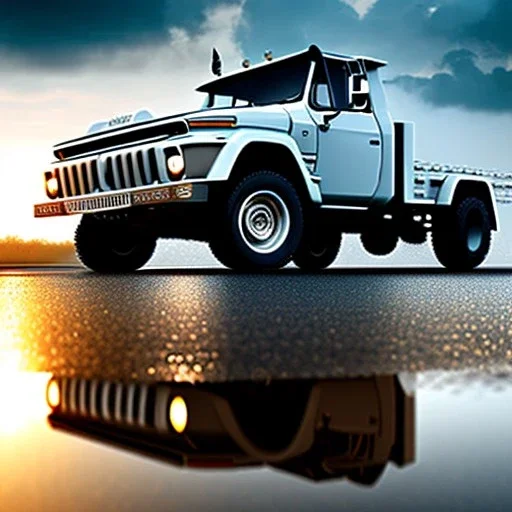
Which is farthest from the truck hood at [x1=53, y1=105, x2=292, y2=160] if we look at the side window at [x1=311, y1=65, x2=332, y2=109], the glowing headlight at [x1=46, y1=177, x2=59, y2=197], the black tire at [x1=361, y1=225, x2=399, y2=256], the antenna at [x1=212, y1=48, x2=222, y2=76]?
the black tire at [x1=361, y1=225, x2=399, y2=256]

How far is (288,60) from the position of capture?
1071cm

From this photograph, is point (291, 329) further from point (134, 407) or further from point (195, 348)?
point (134, 407)

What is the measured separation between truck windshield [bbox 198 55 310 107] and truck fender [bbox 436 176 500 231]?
2.93 meters

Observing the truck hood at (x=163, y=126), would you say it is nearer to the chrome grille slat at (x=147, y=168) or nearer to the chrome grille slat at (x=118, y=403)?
the chrome grille slat at (x=147, y=168)

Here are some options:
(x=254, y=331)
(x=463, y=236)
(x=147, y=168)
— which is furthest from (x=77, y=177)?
(x=254, y=331)

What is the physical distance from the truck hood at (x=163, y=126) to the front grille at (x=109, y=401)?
695 cm

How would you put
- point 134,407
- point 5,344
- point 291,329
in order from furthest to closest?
point 291,329
point 5,344
point 134,407

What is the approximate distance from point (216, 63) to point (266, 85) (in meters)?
1.21

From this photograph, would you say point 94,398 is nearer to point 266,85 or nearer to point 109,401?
point 109,401

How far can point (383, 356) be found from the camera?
319 cm

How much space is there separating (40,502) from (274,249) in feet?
26.4

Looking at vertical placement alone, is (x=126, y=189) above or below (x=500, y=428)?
above

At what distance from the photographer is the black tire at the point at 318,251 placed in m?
13.6

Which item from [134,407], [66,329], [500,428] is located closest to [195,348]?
[66,329]
